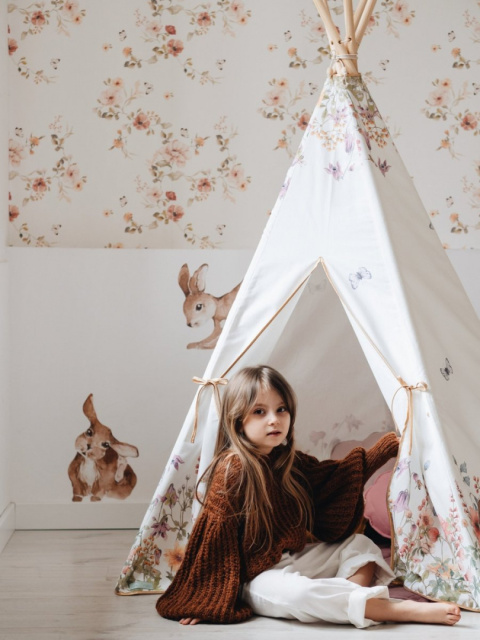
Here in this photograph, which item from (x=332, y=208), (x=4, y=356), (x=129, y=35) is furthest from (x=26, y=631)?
(x=129, y=35)

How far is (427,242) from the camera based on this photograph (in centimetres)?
247

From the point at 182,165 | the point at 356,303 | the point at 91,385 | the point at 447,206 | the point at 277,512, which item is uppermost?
the point at 182,165

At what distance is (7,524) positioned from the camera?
121 inches

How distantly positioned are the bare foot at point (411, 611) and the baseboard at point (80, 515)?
1269mm

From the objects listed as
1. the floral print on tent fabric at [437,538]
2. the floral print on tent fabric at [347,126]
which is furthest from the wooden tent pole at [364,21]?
the floral print on tent fabric at [437,538]

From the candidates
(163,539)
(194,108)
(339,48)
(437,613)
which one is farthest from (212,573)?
(194,108)

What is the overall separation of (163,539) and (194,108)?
5.45 feet

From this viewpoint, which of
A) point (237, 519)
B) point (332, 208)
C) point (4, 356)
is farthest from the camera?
point (4, 356)

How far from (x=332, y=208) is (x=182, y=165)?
1015 mm

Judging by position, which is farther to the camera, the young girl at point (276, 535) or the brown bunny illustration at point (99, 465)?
the brown bunny illustration at point (99, 465)

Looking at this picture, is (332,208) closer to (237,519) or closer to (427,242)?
(427,242)

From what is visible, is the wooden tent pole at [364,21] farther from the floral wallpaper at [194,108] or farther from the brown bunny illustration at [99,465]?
the brown bunny illustration at [99,465]

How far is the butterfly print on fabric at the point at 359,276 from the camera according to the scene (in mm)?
2371

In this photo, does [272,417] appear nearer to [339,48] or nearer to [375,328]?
[375,328]
